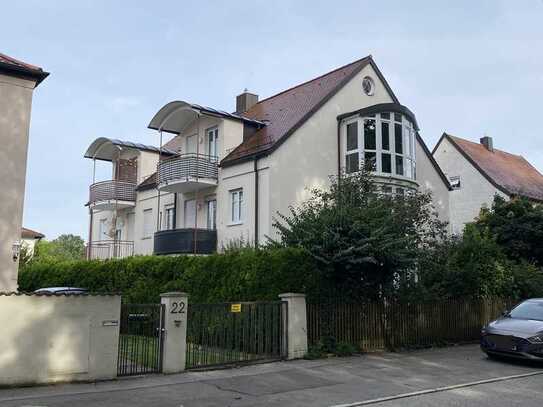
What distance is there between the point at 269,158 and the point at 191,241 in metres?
5.00

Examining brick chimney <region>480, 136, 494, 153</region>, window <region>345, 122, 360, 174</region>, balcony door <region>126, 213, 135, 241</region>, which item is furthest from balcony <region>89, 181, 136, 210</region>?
brick chimney <region>480, 136, 494, 153</region>

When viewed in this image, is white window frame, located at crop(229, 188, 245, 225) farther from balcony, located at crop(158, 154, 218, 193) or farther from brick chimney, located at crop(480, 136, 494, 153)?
brick chimney, located at crop(480, 136, 494, 153)

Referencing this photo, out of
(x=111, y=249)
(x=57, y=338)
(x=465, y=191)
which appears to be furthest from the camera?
(x=465, y=191)

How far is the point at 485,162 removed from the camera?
3884cm

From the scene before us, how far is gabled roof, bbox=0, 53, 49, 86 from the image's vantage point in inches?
637

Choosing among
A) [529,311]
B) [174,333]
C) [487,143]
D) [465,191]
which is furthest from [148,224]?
[487,143]

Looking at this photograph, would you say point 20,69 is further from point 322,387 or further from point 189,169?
point 322,387

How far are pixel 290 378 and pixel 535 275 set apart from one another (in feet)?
44.5

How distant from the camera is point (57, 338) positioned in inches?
409

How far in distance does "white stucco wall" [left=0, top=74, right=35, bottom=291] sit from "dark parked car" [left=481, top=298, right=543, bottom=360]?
12.5 meters

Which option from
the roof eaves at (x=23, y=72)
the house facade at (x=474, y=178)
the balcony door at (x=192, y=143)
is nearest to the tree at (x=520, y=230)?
the house facade at (x=474, y=178)

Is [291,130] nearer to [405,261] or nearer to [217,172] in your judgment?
[217,172]

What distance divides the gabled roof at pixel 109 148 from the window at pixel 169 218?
3282mm

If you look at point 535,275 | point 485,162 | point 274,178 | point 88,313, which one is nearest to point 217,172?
point 274,178
